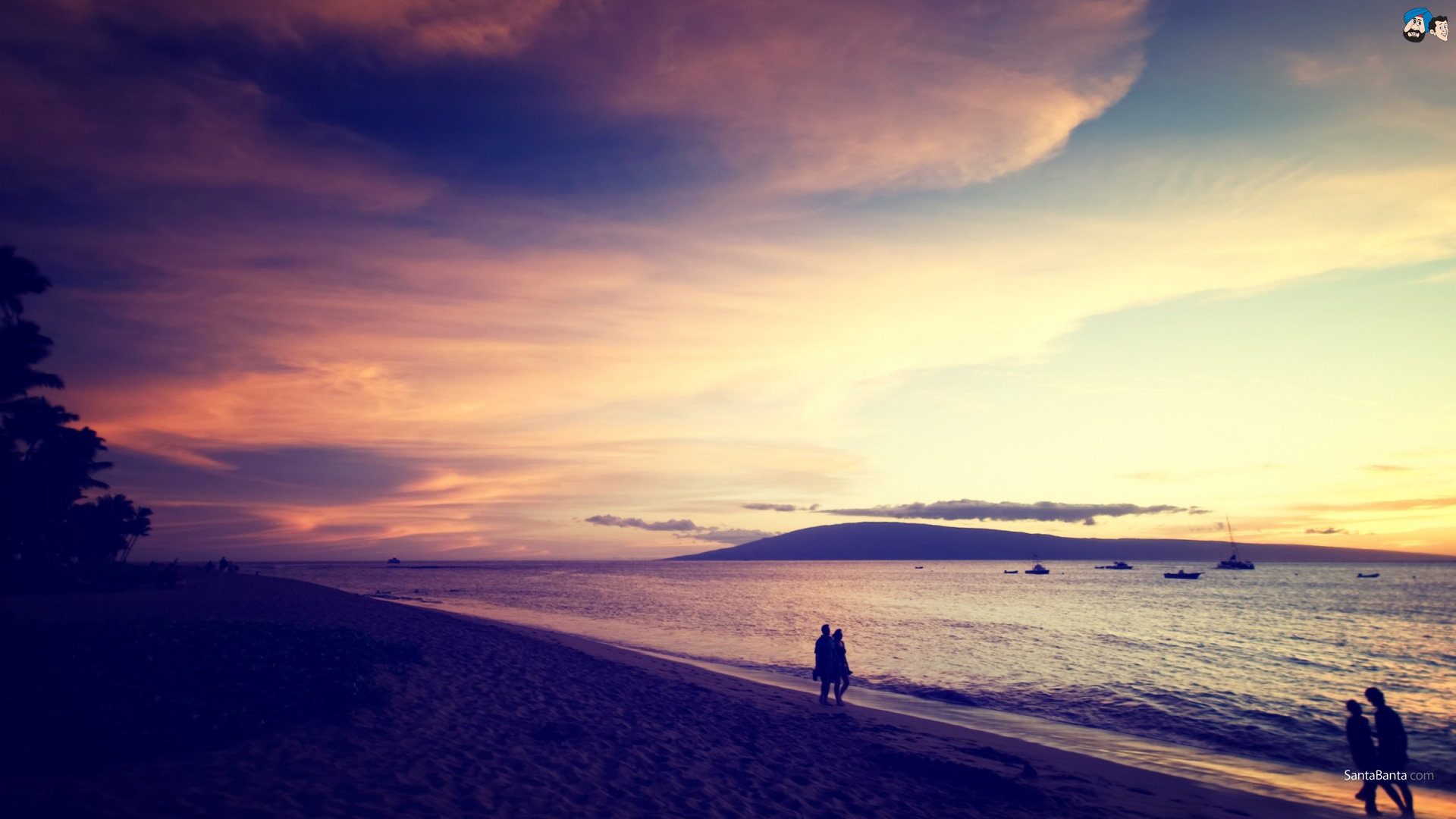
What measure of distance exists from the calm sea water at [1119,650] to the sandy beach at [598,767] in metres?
8.34

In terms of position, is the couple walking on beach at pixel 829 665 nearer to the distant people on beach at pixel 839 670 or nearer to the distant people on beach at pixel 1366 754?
the distant people on beach at pixel 839 670

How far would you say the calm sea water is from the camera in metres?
23.4

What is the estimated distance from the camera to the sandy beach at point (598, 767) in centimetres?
965

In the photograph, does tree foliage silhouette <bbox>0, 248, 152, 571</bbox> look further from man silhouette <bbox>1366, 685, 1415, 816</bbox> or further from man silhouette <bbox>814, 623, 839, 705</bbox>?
man silhouette <bbox>1366, 685, 1415, 816</bbox>

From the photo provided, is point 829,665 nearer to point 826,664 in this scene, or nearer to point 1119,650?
point 826,664

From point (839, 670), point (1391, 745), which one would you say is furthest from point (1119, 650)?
point (1391, 745)

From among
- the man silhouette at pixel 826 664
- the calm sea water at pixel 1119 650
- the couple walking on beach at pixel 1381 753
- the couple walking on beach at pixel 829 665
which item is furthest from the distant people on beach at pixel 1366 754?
the man silhouette at pixel 826 664

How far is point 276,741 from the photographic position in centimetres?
1177

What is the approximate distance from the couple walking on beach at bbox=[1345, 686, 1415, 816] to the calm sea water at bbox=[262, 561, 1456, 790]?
5342 mm

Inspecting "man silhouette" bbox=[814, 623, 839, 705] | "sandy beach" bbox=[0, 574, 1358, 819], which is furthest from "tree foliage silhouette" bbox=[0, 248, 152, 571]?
"man silhouette" bbox=[814, 623, 839, 705]

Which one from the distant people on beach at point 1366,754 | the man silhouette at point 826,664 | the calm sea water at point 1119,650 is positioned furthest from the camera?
the calm sea water at point 1119,650

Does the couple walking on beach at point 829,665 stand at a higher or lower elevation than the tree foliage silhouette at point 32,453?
lower

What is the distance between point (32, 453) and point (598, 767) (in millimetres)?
57002

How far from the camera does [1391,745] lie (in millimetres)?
13586
